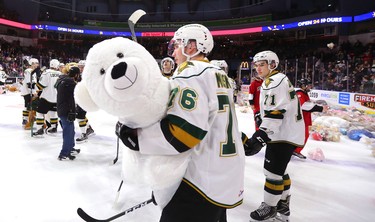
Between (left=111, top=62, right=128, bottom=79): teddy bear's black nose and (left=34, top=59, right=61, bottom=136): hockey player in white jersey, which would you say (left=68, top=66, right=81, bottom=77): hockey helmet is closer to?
(left=34, top=59, right=61, bottom=136): hockey player in white jersey

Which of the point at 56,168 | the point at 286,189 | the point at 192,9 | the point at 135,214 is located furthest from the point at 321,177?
the point at 192,9

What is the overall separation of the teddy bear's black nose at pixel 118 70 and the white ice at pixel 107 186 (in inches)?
75.6

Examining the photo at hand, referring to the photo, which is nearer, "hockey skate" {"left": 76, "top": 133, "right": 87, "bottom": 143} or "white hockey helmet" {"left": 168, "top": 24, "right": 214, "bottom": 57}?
"white hockey helmet" {"left": 168, "top": 24, "right": 214, "bottom": 57}

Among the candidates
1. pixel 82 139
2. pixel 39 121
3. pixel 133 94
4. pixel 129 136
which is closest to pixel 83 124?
pixel 82 139

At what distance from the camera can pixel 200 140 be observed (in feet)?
3.61

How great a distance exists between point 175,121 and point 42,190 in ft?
9.02

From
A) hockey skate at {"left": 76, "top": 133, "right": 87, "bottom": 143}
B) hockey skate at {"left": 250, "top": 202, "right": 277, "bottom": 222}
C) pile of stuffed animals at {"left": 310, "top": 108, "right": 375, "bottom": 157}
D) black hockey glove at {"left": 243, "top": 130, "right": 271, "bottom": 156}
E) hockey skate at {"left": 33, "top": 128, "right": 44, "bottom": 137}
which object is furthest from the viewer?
pile of stuffed animals at {"left": 310, "top": 108, "right": 375, "bottom": 157}

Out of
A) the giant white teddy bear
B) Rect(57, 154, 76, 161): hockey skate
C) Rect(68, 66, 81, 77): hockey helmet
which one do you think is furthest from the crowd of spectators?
the giant white teddy bear

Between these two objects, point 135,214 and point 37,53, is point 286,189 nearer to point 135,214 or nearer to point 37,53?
point 135,214

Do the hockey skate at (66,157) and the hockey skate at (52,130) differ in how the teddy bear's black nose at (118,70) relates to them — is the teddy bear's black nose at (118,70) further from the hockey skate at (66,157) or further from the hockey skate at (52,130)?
the hockey skate at (52,130)

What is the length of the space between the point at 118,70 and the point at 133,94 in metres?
0.09

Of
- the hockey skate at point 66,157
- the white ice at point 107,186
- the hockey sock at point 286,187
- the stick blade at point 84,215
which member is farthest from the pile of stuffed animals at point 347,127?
the stick blade at point 84,215

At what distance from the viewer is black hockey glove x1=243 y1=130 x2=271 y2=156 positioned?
180cm

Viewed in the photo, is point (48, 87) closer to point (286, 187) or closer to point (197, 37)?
point (286, 187)
